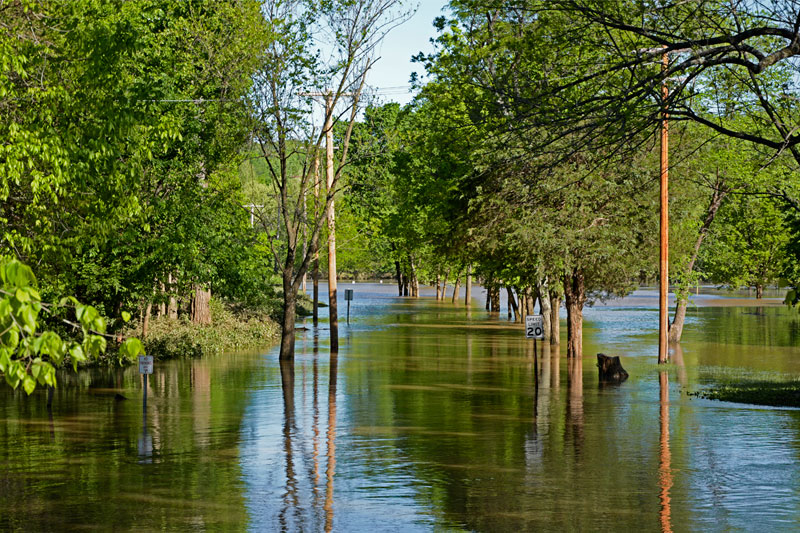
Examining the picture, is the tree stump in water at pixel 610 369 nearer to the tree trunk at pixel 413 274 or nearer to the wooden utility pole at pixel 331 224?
the wooden utility pole at pixel 331 224

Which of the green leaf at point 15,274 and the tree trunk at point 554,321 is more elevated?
the green leaf at point 15,274

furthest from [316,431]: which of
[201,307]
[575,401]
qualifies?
[201,307]

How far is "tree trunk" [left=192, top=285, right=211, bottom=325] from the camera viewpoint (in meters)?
42.2

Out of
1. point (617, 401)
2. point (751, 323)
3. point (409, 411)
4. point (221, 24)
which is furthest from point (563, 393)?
point (751, 323)

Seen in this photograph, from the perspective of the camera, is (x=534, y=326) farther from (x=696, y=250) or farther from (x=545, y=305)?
(x=696, y=250)

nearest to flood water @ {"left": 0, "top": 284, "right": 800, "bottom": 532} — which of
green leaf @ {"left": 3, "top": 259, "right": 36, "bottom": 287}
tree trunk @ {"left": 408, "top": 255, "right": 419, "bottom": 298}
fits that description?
green leaf @ {"left": 3, "top": 259, "right": 36, "bottom": 287}

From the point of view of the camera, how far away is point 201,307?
139ft

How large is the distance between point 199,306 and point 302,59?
40.7ft

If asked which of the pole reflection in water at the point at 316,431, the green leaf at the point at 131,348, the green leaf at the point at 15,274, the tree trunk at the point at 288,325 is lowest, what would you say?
the pole reflection in water at the point at 316,431

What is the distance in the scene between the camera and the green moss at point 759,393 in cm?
2400

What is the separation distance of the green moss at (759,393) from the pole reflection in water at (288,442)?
9.97 meters

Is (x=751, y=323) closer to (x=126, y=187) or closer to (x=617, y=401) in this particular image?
(x=617, y=401)

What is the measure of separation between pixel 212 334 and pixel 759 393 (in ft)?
73.8

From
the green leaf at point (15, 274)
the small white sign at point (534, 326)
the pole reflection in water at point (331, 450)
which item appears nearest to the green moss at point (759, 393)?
the small white sign at point (534, 326)
